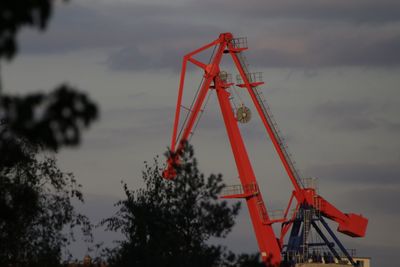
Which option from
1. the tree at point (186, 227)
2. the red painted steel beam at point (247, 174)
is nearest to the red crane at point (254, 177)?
the red painted steel beam at point (247, 174)

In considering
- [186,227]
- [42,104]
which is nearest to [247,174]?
[186,227]

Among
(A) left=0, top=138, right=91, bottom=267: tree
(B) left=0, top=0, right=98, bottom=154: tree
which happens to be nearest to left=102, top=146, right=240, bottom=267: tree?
(A) left=0, top=138, right=91, bottom=267: tree

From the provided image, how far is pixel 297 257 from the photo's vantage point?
95.7 meters

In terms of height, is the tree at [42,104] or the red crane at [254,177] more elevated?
the red crane at [254,177]

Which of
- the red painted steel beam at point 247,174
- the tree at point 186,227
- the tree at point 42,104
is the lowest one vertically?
the tree at point 42,104

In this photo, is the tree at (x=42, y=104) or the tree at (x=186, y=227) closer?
the tree at (x=42, y=104)

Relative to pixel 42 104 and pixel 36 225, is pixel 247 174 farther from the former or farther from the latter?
pixel 42 104

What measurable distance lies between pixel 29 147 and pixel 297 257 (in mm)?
45036

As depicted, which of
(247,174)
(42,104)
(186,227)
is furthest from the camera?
(247,174)

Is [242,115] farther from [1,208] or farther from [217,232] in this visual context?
[1,208]

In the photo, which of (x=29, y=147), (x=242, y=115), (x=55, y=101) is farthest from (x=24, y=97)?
(x=242, y=115)

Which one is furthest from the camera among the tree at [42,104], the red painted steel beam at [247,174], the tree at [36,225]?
the red painted steel beam at [247,174]

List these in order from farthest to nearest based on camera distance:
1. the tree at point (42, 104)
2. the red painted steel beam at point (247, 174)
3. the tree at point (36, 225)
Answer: the red painted steel beam at point (247, 174) < the tree at point (36, 225) < the tree at point (42, 104)

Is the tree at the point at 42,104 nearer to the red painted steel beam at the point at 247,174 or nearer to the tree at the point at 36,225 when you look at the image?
the tree at the point at 36,225
